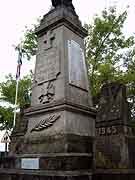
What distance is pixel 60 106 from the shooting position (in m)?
5.25

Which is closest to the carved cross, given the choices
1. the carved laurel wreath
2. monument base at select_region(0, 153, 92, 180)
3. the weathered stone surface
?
the weathered stone surface

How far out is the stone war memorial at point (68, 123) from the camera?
182 inches

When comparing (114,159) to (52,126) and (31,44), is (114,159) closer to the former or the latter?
(52,126)

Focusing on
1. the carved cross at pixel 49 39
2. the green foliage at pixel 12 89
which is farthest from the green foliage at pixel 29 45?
the carved cross at pixel 49 39

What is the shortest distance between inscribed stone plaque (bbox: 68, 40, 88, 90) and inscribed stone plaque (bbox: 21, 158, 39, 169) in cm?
220

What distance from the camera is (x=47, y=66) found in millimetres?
6246

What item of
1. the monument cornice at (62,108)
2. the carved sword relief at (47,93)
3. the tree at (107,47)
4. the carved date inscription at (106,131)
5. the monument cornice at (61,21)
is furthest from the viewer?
the tree at (107,47)

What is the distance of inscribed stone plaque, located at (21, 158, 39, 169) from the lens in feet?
15.5

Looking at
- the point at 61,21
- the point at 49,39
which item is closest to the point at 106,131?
the point at 49,39

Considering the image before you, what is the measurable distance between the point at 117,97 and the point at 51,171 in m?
2.80

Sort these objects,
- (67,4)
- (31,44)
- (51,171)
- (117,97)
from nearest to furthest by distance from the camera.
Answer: (51,171)
(117,97)
(67,4)
(31,44)

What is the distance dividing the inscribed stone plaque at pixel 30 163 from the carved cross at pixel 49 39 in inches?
130

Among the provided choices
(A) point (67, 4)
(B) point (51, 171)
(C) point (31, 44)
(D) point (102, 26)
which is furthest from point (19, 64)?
(B) point (51, 171)

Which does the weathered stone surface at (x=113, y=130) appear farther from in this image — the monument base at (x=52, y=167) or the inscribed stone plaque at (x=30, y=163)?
the inscribed stone plaque at (x=30, y=163)
